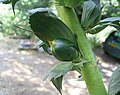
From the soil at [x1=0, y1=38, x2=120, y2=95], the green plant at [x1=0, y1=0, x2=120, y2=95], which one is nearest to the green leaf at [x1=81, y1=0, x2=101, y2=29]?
the green plant at [x1=0, y1=0, x2=120, y2=95]

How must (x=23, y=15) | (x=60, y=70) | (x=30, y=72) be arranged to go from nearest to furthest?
(x=60, y=70) < (x=30, y=72) < (x=23, y=15)

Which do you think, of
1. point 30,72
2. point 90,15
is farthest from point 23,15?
point 90,15

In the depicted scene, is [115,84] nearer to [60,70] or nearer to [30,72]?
[60,70]

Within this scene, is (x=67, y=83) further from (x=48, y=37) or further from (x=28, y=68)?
(x=48, y=37)

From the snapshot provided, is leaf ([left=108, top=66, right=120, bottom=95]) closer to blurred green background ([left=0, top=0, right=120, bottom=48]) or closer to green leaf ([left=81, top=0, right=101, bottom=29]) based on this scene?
green leaf ([left=81, top=0, right=101, bottom=29])

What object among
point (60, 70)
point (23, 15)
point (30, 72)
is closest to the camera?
point (60, 70)
